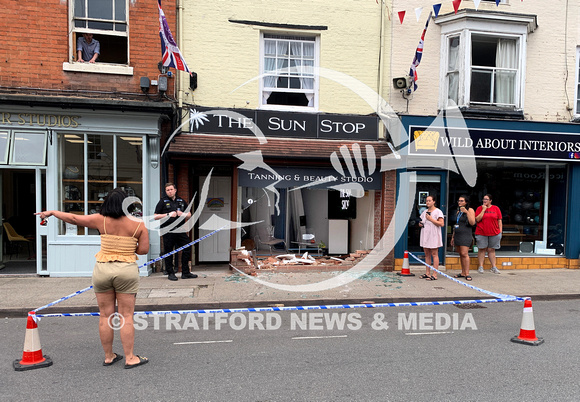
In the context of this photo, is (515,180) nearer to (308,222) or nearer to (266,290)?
(308,222)

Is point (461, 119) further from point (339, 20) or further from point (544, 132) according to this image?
point (339, 20)

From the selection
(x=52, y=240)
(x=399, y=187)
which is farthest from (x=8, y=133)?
(x=399, y=187)

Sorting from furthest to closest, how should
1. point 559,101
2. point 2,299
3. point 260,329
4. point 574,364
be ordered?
point 559,101
point 2,299
point 260,329
point 574,364

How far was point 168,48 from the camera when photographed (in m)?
8.33

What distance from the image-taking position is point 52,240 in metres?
8.97

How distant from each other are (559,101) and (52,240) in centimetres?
1297

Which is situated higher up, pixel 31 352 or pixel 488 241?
pixel 488 241

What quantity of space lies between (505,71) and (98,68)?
10050mm

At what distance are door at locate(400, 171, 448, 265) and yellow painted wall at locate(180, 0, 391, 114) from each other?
2342 mm

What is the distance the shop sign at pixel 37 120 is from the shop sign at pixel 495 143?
25.7 feet

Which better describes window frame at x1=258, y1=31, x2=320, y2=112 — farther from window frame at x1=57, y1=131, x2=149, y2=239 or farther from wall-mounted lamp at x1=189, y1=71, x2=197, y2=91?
window frame at x1=57, y1=131, x2=149, y2=239

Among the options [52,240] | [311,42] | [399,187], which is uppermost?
[311,42]

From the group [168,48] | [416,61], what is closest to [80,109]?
[168,48]

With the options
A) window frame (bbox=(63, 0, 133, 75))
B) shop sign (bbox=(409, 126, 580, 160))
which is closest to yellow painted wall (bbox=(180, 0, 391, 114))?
window frame (bbox=(63, 0, 133, 75))
